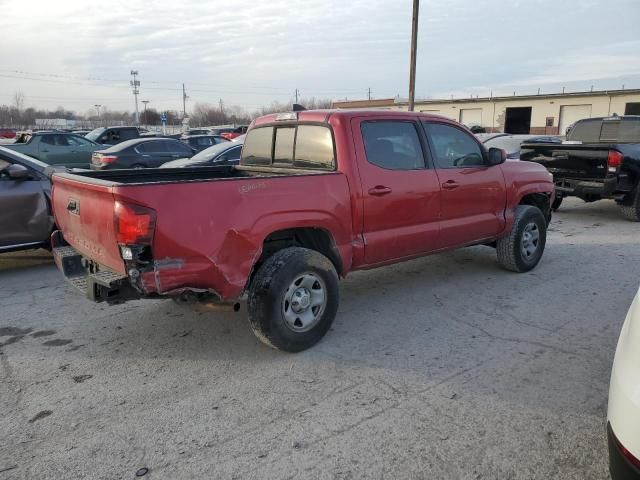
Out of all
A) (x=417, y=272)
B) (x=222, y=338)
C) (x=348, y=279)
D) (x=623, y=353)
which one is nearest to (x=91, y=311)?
(x=222, y=338)

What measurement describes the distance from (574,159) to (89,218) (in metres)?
8.69

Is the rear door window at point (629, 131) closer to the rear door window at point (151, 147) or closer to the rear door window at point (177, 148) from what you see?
the rear door window at point (177, 148)

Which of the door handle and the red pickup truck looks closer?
the red pickup truck

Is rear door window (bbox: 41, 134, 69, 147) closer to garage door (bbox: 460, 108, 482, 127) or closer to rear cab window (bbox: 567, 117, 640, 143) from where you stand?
rear cab window (bbox: 567, 117, 640, 143)

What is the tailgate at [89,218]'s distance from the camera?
131 inches

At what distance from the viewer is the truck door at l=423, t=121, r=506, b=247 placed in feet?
16.9

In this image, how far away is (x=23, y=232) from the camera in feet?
20.4

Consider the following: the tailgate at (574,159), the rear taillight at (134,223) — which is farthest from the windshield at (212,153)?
the rear taillight at (134,223)

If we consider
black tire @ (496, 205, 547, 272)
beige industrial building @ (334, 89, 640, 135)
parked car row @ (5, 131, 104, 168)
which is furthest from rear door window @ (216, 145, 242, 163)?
beige industrial building @ (334, 89, 640, 135)

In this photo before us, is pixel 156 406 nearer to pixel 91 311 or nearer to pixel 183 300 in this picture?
pixel 183 300

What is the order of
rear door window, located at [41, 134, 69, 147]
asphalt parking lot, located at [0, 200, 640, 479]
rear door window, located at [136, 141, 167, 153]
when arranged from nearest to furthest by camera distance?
1. asphalt parking lot, located at [0, 200, 640, 479]
2. rear door window, located at [136, 141, 167, 153]
3. rear door window, located at [41, 134, 69, 147]

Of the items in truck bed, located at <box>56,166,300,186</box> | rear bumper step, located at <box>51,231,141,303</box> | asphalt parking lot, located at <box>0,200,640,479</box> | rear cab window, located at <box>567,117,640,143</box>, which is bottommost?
asphalt parking lot, located at <box>0,200,640,479</box>

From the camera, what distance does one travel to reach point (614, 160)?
8.96 m

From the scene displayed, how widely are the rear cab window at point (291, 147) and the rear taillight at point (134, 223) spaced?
176 cm
